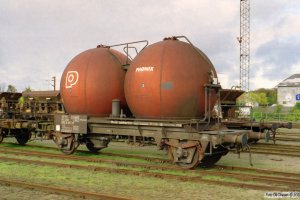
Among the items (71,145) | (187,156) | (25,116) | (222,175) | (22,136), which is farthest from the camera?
(22,136)

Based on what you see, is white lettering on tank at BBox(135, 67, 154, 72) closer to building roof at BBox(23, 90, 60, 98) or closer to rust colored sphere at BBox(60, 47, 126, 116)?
rust colored sphere at BBox(60, 47, 126, 116)

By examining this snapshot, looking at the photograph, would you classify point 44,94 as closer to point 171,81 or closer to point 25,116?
point 25,116

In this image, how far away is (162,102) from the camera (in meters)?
11.6

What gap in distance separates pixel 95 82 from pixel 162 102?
320 cm

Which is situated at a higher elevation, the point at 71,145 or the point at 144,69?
the point at 144,69

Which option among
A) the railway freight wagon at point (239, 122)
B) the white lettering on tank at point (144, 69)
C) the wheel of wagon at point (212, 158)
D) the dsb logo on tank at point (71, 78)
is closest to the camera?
the white lettering on tank at point (144, 69)

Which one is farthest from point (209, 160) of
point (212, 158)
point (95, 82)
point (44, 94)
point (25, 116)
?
point (44, 94)

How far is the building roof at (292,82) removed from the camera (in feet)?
285

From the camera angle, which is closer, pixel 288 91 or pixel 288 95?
pixel 288 95

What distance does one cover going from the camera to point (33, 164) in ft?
40.1

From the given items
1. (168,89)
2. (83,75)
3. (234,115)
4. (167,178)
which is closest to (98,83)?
(83,75)

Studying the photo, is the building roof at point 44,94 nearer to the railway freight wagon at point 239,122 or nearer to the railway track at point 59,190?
the railway freight wagon at point 239,122

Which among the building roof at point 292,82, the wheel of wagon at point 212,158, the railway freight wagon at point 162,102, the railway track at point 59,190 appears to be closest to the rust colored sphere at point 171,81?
the railway freight wagon at point 162,102

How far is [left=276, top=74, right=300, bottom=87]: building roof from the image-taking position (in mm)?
86938
